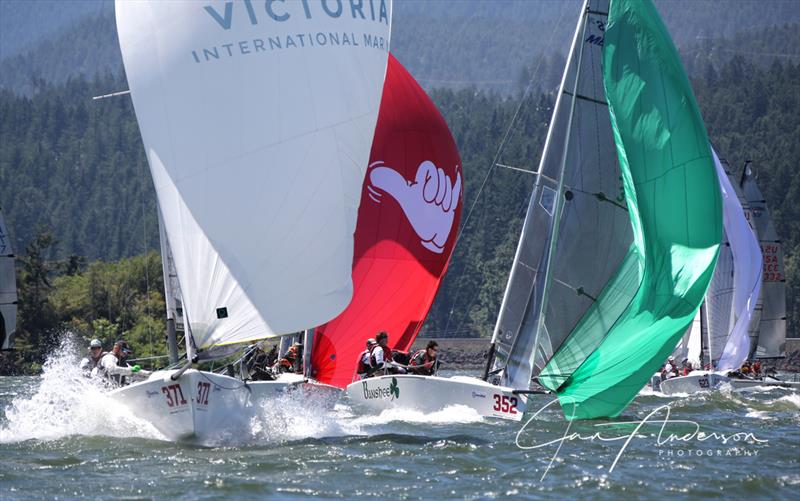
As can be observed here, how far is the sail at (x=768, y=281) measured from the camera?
30.8m

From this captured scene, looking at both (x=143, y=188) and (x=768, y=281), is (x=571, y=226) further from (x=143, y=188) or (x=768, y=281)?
(x=143, y=188)

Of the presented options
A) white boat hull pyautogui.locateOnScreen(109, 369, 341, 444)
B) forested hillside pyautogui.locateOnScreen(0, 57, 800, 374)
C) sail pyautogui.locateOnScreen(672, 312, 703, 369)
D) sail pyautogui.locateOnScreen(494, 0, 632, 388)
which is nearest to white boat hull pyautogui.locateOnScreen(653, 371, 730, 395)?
sail pyautogui.locateOnScreen(672, 312, 703, 369)

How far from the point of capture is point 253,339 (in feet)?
43.1

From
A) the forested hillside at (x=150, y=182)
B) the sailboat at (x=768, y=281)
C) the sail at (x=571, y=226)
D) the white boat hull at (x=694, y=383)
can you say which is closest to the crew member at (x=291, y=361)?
the sail at (x=571, y=226)

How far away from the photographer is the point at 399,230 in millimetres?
19609

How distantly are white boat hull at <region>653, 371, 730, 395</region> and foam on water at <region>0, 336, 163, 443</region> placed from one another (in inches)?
585

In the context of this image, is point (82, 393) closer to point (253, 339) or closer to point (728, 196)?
point (253, 339)

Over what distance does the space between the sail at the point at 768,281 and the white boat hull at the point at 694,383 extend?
207 inches

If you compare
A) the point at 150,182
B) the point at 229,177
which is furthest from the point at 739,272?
the point at 150,182

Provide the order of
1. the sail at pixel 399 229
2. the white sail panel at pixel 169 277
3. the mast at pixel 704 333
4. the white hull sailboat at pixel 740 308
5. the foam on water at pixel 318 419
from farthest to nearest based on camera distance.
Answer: the mast at pixel 704 333, the white hull sailboat at pixel 740 308, the sail at pixel 399 229, the white sail panel at pixel 169 277, the foam on water at pixel 318 419

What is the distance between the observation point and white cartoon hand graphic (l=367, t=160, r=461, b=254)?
64.5 feet

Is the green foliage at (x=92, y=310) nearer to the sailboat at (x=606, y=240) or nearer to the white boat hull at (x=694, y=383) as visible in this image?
the white boat hull at (x=694, y=383)

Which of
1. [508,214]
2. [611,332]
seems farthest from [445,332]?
[611,332]

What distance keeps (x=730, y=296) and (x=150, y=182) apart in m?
104
